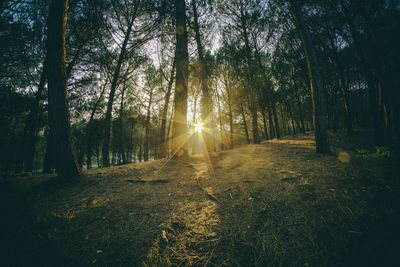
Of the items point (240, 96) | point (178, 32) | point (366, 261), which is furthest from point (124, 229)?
point (240, 96)

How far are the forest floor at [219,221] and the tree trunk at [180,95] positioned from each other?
2.61 m

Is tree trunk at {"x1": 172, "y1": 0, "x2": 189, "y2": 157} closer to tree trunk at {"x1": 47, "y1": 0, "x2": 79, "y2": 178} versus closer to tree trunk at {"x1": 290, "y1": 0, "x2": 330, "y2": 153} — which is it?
tree trunk at {"x1": 47, "y1": 0, "x2": 79, "y2": 178}

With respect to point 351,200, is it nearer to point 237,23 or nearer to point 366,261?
point 366,261

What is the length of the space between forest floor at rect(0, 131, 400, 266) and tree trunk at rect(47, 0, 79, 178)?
64cm

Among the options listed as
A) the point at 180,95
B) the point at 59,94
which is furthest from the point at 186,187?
the point at 59,94

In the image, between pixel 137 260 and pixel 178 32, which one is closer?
pixel 137 260

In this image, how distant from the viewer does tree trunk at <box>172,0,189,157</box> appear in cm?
543

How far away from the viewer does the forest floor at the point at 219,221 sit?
55.2 inches

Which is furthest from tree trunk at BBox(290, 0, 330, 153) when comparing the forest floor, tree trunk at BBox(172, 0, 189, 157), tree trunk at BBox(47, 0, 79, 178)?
tree trunk at BBox(47, 0, 79, 178)

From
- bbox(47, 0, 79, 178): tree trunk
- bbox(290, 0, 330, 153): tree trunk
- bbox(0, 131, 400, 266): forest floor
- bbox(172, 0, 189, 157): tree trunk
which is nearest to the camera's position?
bbox(0, 131, 400, 266): forest floor

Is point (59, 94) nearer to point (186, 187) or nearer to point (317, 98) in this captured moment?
point (186, 187)

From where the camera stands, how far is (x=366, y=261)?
3.96 ft

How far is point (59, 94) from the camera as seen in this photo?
12.1ft

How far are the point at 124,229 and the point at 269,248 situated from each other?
1.92 meters
